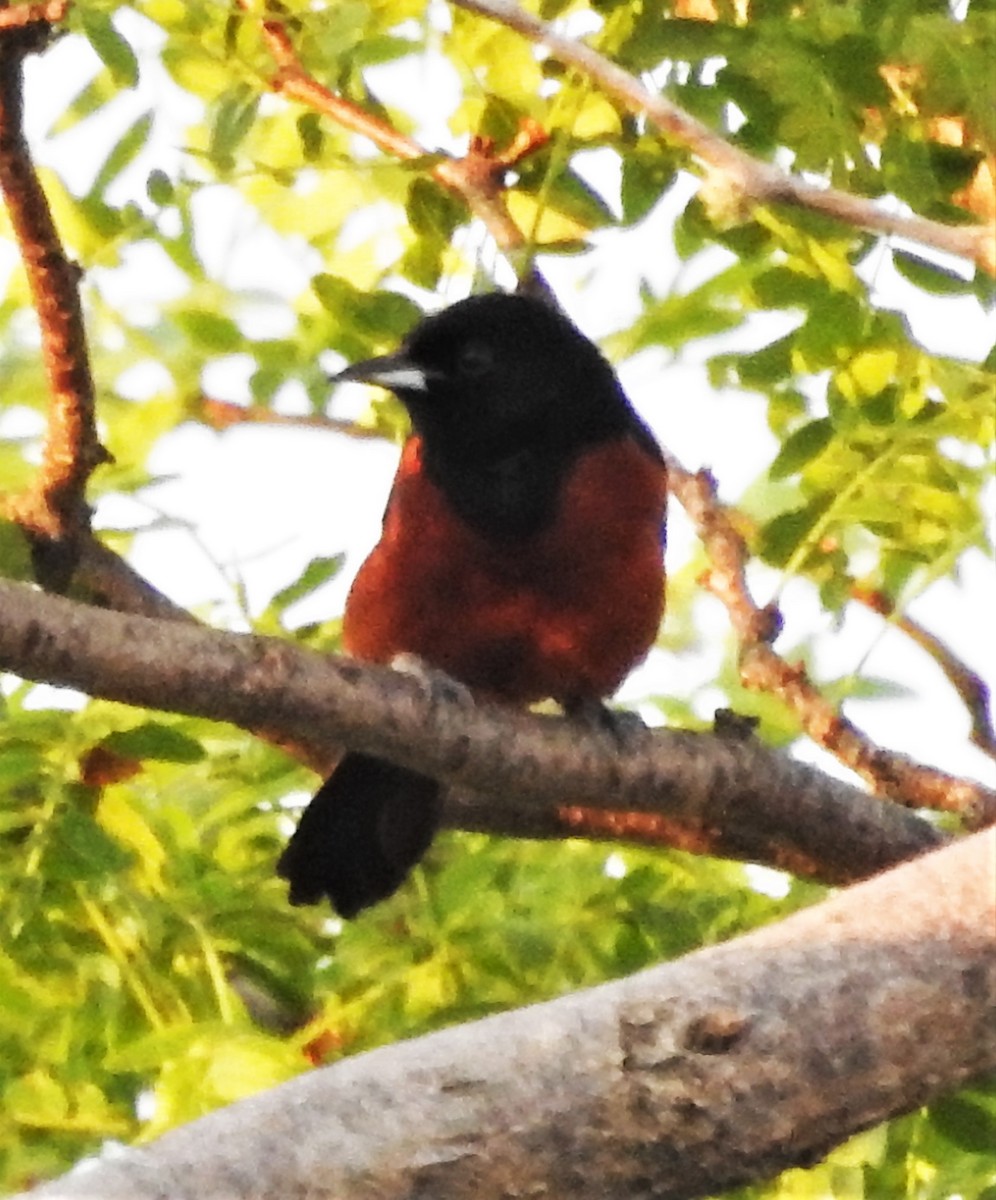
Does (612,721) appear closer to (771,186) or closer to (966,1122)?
(966,1122)

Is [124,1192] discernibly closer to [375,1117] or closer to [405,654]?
[375,1117]

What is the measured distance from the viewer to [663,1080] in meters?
0.89

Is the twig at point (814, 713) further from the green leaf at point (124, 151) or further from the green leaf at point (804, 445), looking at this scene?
the green leaf at point (124, 151)

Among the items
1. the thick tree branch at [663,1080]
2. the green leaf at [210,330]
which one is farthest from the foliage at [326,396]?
the thick tree branch at [663,1080]

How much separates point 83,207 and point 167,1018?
732 millimetres

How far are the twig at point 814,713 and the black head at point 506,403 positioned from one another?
28 centimetres

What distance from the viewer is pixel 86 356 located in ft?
4.58

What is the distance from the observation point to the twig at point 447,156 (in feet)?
5.16

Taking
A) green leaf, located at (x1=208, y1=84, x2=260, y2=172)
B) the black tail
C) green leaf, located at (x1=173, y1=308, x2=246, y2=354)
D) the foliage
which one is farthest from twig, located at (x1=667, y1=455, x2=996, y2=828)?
green leaf, located at (x1=208, y1=84, x2=260, y2=172)

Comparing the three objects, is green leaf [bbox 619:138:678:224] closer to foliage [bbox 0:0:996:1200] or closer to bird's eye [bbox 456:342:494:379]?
foliage [bbox 0:0:996:1200]

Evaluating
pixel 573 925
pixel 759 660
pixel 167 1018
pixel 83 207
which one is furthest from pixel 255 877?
pixel 83 207

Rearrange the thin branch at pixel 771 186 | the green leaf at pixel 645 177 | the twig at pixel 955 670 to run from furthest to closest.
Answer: the twig at pixel 955 670
the green leaf at pixel 645 177
the thin branch at pixel 771 186

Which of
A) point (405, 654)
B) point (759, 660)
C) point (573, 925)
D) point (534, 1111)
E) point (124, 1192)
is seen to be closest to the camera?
point (124, 1192)

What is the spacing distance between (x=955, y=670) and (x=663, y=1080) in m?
1.09
